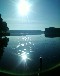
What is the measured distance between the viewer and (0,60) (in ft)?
123

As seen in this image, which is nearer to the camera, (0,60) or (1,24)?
(0,60)

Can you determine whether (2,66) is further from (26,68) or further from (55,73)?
(55,73)

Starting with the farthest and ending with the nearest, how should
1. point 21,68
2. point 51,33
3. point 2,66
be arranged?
point 51,33 < point 2,66 < point 21,68

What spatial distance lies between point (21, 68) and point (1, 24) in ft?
155

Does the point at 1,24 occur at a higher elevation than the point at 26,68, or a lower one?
higher

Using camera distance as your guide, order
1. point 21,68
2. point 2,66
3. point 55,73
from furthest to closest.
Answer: point 2,66
point 21,68
point 55,73

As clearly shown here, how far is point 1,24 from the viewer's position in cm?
7600

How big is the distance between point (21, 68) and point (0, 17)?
4954cm

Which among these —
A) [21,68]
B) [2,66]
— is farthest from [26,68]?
[2,66]

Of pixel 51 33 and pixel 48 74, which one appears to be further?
pixel 51 33

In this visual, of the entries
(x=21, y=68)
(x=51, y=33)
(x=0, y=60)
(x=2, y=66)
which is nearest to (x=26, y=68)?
(x=21, y=68)

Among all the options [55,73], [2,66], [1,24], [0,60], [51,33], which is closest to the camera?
[55,73]

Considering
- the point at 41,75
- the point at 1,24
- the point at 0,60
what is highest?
the point at 1,24

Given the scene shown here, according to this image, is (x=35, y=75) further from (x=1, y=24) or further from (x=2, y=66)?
(x=1, y=24)
